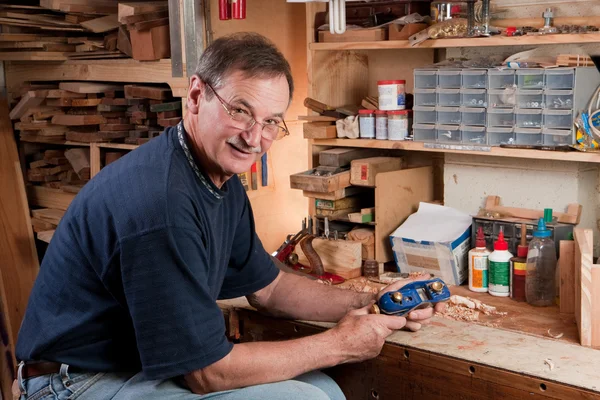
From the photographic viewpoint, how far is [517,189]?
109 inches

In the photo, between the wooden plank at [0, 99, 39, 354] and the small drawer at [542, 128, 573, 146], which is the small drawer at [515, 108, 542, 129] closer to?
the small drawer at [542, 128, 573, 146]

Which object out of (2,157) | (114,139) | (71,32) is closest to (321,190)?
(114,139)

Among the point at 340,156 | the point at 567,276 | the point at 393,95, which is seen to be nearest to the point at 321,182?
the point at 340,156

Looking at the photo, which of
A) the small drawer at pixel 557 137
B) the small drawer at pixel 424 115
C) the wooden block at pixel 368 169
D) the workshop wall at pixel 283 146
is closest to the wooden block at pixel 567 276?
the small drawer at pixel 557 137

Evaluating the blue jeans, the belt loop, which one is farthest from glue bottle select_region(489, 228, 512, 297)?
the belt loop

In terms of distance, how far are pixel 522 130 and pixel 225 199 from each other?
1.06 m

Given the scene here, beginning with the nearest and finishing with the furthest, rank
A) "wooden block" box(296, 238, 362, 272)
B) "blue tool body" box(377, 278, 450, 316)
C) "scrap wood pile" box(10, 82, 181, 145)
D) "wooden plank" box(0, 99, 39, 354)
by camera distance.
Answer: "blue tool body" box(377, 278, 450, 316)
"wooden block" box(296, 238, 362, 272)
"scrap wood pile" box(10, 82, 181, 145)
"wooden plank" box(0, 99, 39, 354)

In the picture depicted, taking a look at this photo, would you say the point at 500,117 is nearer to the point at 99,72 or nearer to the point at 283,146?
the point at 283,146

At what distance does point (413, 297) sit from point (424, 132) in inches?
32.3

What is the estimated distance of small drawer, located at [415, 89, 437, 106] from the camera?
8.93 ft

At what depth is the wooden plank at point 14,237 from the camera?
402 cm

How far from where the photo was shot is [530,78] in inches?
97.2

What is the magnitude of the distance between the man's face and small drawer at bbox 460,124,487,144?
37.7 inches

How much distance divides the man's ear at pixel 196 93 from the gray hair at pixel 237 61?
0.04ft
